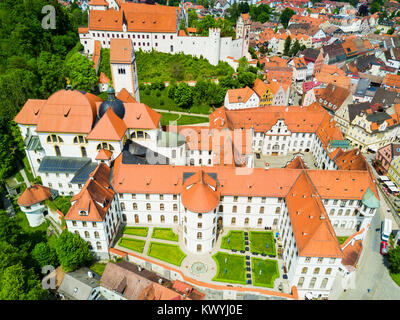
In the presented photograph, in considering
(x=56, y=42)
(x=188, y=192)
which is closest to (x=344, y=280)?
(x=188, y=192)

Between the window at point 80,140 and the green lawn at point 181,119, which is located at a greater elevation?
the window at point 80,140

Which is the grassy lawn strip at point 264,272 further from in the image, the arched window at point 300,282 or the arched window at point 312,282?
the arched window at point 312,282

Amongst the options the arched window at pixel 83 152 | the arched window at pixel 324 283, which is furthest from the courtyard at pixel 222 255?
the arched window at pixel 83 152

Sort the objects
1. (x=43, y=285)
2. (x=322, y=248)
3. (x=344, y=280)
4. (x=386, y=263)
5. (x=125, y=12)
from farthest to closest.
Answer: (x=125, y=12) < (x=386, y=263) < (x=344, y=280) < (x=43, y=285) < (x=322, y=248)

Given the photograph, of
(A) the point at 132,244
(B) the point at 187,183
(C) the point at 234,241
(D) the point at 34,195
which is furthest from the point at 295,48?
(D) the point at 34,195

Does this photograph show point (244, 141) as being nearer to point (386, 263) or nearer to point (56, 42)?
point (386, 263)

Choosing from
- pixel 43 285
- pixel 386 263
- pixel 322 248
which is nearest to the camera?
pixel 322 248

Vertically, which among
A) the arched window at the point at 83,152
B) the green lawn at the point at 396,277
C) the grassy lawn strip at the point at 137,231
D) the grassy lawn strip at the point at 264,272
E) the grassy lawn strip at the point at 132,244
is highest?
the arched window at the point at 83,152

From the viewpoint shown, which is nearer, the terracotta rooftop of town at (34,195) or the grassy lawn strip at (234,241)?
the grassy lawn strip at (234,241)
